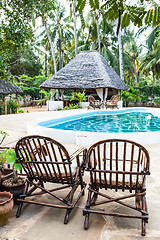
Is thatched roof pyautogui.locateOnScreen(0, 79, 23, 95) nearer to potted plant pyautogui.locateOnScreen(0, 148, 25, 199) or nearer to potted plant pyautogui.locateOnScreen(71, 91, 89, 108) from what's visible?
potted plant pyautogui.locateOnScreen(71, 91, 89, 108)

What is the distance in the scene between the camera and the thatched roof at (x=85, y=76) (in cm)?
1905

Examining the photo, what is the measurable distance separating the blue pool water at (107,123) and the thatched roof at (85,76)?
4807mm

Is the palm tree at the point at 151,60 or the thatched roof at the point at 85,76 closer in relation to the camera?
the thatched roof at the point at 85,76

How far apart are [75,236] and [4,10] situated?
3542mm

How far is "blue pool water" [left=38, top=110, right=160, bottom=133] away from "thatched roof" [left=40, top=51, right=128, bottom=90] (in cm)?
481

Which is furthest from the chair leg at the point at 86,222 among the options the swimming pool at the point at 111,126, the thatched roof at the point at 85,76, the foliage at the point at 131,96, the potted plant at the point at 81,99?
the foliage at the point at 131,96

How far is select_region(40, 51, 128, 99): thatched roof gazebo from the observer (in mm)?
19000

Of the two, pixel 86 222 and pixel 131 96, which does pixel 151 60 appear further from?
pixel 86 222

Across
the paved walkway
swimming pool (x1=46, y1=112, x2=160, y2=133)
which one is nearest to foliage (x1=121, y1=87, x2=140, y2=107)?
swimming pool (x1=46, y1=112, x2=160, y2=133)

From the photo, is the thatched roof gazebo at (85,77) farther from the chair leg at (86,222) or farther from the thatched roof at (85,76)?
the chair leg at (86,222)

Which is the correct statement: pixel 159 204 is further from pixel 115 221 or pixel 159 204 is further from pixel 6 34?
pixel 6 34

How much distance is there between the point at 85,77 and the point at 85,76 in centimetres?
16

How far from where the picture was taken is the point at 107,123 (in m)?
10.5

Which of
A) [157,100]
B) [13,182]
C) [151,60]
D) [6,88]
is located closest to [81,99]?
[6,88]
